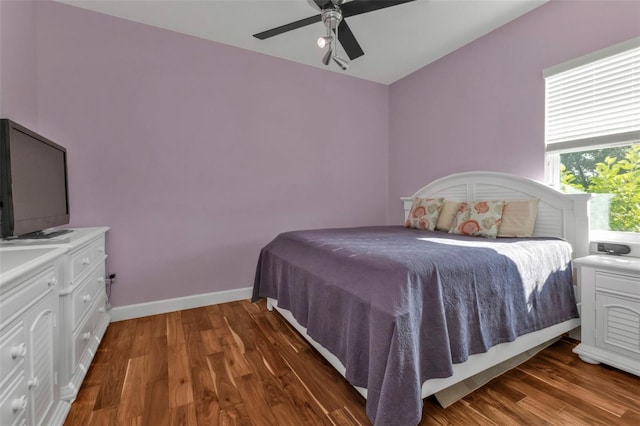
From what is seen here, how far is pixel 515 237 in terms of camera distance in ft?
7.72

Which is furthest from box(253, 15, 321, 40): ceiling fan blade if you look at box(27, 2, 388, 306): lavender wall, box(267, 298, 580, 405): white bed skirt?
box(267, 298, 580, 405): white bed skirt

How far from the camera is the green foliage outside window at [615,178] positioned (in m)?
2.07

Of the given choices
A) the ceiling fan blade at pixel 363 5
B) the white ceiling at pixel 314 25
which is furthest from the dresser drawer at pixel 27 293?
the white ceiling at pixel 314 25

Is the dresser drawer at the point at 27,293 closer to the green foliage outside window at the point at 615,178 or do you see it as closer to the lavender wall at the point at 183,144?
the lavender wall at the point at 183,144

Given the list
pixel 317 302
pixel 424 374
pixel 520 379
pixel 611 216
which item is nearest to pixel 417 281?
pixel 424 374

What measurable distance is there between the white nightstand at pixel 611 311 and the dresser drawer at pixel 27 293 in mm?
2844

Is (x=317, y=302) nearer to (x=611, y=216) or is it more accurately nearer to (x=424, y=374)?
(x=424, y=374)

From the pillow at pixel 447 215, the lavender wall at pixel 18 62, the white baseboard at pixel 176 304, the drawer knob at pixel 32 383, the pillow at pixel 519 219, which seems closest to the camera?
the drawer knob at pixel 32 383

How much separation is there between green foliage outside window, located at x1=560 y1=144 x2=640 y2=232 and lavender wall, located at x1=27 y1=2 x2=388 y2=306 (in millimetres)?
2313

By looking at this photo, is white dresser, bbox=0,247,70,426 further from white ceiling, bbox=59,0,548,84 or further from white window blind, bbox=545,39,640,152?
white window blind, bbox=545,39,640,152

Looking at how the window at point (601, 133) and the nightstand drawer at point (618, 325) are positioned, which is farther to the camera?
the window at point (601, 133)

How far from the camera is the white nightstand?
168 centimetres

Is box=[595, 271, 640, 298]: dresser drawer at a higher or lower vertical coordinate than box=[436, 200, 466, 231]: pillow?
lower

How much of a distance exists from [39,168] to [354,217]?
3.04 meters
